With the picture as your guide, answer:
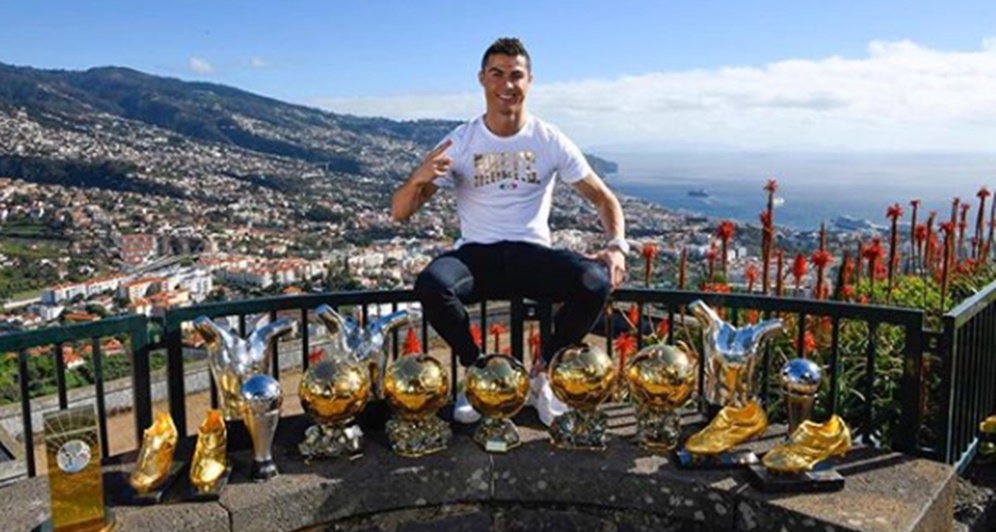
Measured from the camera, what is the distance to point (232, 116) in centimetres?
8206

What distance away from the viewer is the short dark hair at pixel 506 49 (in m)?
3.72

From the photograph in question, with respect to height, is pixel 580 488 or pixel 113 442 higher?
pixel 580 488

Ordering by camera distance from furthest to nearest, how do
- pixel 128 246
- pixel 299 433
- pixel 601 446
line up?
1. pixel 128 246
2. pixel 299 433
3. pixel 601 446

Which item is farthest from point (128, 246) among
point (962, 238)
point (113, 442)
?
point (962, 238)

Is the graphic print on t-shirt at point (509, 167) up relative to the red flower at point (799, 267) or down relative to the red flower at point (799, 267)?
up

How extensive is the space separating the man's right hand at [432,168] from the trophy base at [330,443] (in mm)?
1193

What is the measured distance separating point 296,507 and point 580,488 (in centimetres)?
113

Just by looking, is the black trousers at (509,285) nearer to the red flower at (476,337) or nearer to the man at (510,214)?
the man at (510,214)

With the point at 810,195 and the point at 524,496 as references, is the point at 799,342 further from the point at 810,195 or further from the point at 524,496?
the point at 810,195

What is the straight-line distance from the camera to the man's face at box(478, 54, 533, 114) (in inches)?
146

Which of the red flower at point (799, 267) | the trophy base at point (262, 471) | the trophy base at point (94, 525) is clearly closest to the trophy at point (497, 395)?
the trophy base at point (262, 471)

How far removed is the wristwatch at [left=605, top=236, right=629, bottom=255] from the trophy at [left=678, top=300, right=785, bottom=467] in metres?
0.50

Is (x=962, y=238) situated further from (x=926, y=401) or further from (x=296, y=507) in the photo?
(x=296, y=507)

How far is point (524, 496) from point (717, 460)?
2.63 feet
